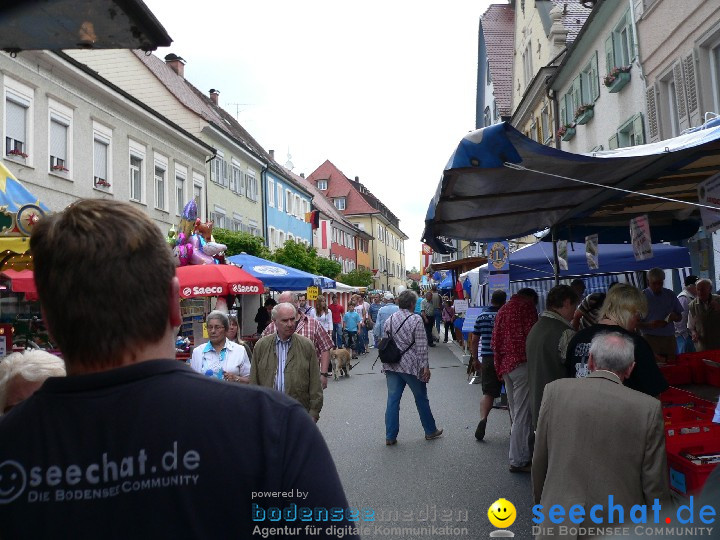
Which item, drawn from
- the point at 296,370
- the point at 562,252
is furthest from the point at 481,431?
the point at 296,370

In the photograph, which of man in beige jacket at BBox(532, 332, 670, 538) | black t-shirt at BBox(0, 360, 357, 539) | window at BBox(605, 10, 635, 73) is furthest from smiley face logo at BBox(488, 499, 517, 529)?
window at BBox(605, 10, 635, 73)

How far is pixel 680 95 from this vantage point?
1503 centimetres

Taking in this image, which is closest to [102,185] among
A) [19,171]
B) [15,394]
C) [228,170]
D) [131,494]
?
[19,171]

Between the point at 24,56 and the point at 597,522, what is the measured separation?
1845 centimetres

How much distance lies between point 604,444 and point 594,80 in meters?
20.0

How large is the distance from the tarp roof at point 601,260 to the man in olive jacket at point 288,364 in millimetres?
5678

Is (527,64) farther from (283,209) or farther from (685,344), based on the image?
(685,344)

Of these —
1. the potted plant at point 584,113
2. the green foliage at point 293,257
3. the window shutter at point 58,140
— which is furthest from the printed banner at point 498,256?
the green foliage at point 293,257

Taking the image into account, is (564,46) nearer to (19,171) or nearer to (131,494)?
(19,171)

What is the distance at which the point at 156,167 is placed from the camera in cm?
2636

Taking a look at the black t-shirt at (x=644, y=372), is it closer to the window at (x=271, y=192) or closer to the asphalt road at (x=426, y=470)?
the asphalt road at (x=426, y=470)

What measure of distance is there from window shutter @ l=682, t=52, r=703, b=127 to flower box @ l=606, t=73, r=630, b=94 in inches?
140

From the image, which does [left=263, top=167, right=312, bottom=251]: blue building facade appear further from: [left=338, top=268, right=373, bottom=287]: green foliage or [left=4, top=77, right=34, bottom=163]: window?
[left=4, top=77, right=34, bottom=163]: window

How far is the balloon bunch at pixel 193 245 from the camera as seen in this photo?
14469mm
